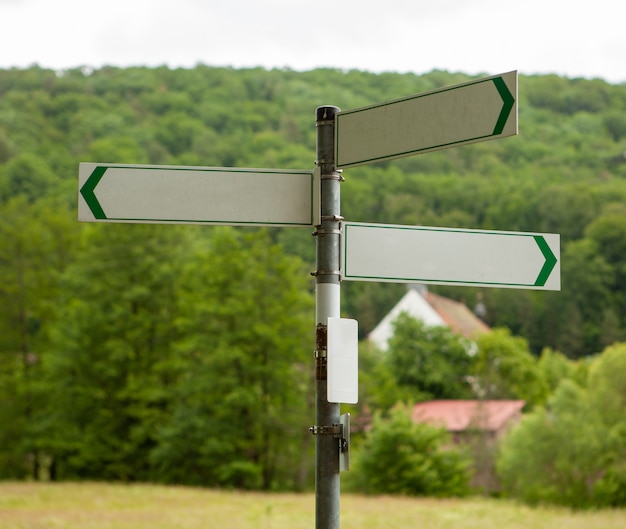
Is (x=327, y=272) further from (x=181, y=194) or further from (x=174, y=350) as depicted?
(x=174, y=350)

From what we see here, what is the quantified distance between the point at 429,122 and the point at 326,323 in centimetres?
73

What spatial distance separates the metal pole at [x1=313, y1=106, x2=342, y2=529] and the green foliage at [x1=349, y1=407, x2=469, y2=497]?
37630mm

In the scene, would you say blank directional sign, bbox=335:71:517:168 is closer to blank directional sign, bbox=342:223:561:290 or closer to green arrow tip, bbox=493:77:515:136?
green arrow tip, bbox=493:77:515:136

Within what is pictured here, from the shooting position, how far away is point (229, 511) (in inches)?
1181

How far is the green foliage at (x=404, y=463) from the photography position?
40500 mm

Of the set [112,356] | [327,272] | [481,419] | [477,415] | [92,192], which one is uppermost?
[112,356]

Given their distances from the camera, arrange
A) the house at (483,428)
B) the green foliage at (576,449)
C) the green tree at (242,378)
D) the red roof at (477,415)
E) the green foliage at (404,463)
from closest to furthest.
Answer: the green foliage at (576,449) < the green foliage at (404,463) < the green tree at (242,378) < the house at (483,428) < the red roof at (477,415)

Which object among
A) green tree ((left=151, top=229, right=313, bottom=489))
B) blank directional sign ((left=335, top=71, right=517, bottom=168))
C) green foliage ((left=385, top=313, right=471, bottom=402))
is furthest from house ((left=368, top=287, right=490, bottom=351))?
blank directional sign ((left=335, top=71, right=517, bottom=168))

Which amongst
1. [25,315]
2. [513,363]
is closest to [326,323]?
[25,315]

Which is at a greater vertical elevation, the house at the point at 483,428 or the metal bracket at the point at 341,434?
the metal bracket at the point at 341,434

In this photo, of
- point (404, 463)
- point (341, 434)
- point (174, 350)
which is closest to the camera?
point (341, 434)

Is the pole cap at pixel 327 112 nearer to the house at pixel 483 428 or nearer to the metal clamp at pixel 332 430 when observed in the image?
the metal clamp at pixel 332 430

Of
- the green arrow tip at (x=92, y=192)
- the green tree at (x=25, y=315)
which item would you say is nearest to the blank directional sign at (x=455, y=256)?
the green arrow tip at (x=92, y=192)

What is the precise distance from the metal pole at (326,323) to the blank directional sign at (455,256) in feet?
0.65
